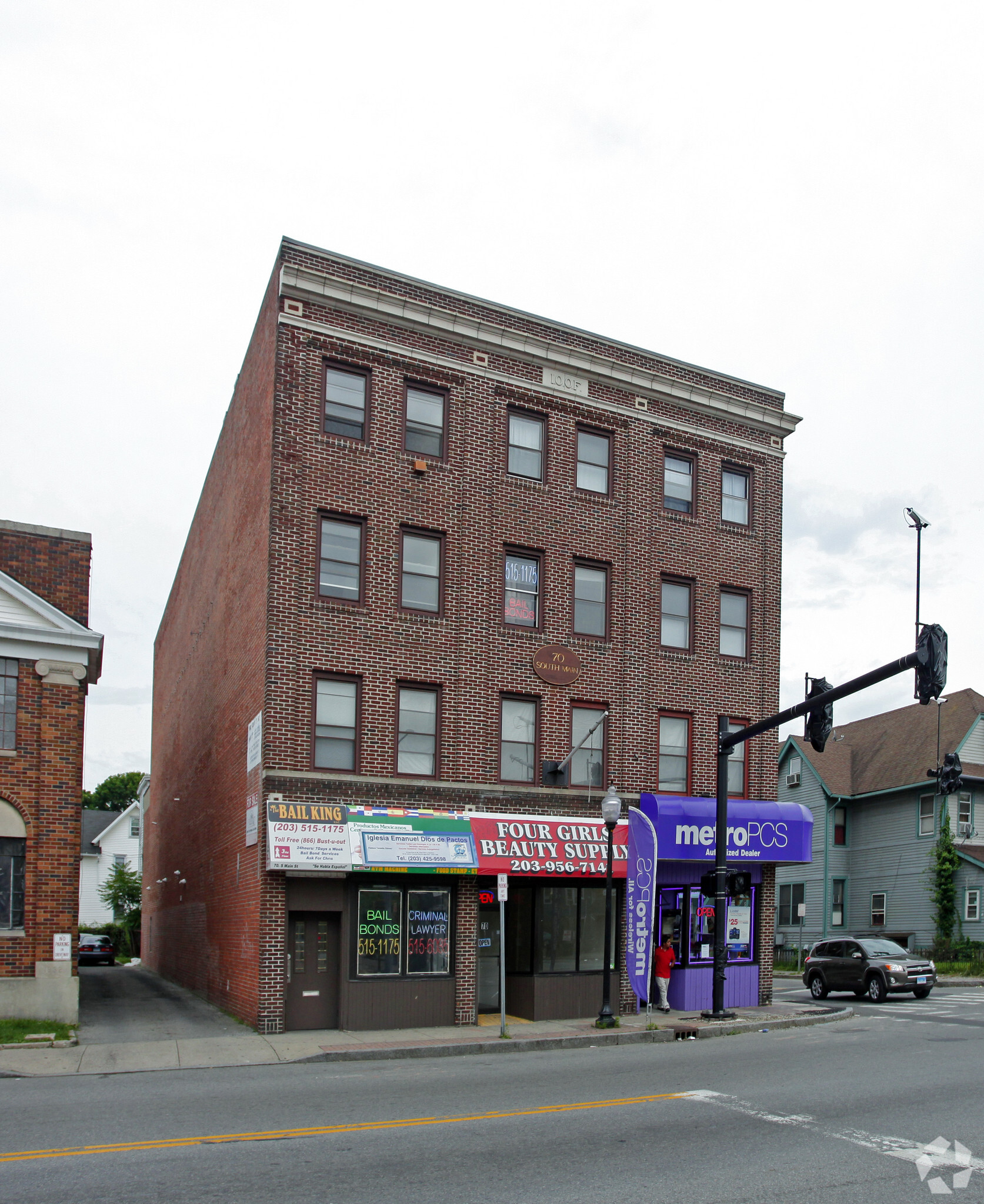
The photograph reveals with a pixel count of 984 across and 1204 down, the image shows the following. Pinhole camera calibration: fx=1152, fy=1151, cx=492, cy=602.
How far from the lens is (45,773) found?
20.6m

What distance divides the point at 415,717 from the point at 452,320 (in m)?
7.94

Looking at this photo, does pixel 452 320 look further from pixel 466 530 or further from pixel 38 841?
pixel 38 841

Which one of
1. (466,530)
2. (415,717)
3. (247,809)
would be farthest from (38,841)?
(466,530)

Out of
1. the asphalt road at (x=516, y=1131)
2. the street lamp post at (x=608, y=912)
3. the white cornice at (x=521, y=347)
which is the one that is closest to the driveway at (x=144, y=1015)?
the asphalt road at (x=516, y=1131)

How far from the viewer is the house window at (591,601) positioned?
24.4 m

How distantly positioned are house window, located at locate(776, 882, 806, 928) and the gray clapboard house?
0.13ft

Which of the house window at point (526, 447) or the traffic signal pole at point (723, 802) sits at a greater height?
the house window at point (526, 447)

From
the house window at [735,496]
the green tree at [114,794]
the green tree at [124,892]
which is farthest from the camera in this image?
the green tree at [114,794]

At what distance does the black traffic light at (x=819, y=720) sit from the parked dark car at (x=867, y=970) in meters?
10.4

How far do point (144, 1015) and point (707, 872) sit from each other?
11.8m

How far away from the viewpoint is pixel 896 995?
29438mm

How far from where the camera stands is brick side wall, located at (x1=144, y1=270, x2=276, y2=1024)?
71.3ft

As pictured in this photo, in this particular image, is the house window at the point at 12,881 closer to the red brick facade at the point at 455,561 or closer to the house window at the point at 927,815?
the red brick facade at the point at 455,561

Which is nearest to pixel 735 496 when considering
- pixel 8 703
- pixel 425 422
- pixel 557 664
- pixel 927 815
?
pixel 557 664
